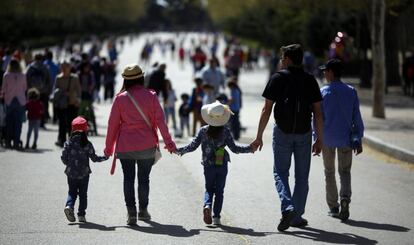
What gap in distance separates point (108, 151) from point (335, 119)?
2.53 metres

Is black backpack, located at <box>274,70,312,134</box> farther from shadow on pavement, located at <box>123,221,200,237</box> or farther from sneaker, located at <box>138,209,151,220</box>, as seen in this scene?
sneaker, located at <box>138,209,151,220</box>

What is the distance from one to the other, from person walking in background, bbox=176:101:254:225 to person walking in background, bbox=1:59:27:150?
7.85 meters

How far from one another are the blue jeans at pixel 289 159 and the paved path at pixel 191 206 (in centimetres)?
41

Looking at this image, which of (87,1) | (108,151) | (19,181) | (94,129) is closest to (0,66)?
(94,129)

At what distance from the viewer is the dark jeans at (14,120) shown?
57.6ft

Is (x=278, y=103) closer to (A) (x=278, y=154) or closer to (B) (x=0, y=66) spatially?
(A) (x=278, y=154)

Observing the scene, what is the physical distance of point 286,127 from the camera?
9.76 meters

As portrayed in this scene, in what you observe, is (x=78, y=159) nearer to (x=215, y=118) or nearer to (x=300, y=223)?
(x=215, y=118)

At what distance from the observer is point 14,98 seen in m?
17.5

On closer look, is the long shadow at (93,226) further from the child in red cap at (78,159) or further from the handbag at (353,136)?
the handbag at (353,136)

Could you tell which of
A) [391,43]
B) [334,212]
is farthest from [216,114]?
[391,43]

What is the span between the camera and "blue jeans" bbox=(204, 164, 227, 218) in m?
10.1

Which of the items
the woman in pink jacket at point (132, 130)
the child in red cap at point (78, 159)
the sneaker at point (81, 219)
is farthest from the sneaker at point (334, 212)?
the sneaker at point (81, 219)

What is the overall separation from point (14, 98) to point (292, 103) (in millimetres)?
8804
